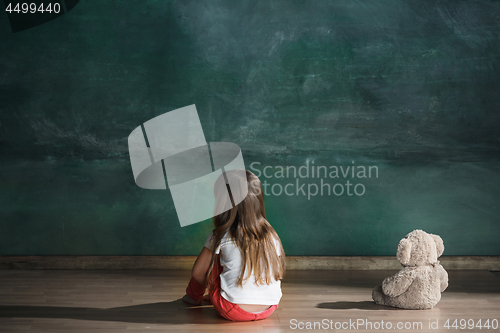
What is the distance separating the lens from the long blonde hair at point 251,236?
6.99ft

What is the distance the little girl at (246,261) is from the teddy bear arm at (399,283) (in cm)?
59

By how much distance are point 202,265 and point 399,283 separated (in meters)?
0.98

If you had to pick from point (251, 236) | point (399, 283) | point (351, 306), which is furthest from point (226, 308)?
point (399, 283)

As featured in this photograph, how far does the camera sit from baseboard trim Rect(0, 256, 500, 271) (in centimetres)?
315

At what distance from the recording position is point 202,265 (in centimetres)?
229

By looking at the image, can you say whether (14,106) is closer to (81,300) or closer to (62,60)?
(62,60)

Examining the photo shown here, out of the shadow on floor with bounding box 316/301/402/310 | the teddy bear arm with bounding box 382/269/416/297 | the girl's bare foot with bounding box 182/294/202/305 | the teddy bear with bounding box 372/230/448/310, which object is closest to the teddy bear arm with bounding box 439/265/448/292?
the teddy bear with bounding box 372/230/448/310

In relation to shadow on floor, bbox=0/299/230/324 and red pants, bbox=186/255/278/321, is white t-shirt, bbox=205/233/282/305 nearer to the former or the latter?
red pants, bbox=186/255/278/321

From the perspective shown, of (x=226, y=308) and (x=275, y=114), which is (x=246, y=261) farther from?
(x=275, y=114)

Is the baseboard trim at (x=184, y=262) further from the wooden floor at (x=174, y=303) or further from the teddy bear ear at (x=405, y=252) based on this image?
the teddy bear ear at (x=405, y=252)

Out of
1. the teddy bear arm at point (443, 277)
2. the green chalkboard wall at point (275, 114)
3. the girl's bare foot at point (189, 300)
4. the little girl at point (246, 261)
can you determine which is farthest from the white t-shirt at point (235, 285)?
the green chalkboard wall at point (275, 114)

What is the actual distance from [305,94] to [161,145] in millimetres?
1031

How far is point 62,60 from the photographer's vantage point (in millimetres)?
3156

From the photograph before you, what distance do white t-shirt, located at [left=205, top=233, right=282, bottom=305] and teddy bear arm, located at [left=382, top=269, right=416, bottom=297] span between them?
24.5 inches
